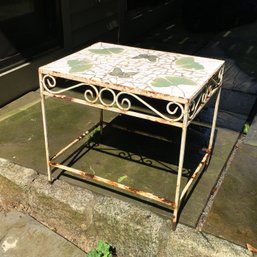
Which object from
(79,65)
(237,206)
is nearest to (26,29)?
(79,65)

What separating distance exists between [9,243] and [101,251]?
2.44ft

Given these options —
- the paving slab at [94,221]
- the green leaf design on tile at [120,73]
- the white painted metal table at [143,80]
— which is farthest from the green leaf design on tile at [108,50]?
the paving slab at [94,221]

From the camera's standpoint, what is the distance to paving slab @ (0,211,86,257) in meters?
2.70

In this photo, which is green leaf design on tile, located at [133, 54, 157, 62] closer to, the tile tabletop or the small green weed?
the tile tabletop

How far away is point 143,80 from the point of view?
238 cm

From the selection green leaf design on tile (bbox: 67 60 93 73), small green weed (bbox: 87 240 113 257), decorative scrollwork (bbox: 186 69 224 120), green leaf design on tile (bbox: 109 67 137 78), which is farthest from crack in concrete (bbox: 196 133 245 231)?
green leaf design on tile (bbox: 67 60 93 73)

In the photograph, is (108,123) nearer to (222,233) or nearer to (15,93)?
(15,93)

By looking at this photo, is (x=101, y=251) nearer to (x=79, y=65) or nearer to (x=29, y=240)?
(x=29, y=240)

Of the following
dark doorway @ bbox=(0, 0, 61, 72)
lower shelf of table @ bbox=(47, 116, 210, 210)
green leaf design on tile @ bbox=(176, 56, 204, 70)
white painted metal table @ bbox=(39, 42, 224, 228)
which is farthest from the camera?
dark doorway @ bbox=(0, 0, 61, 72)

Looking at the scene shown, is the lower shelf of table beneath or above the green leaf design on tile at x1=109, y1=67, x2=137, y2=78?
beneath

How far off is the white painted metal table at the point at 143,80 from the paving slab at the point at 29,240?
1.40ft

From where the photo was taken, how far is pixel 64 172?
10.1ft

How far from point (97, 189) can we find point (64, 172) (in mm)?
382

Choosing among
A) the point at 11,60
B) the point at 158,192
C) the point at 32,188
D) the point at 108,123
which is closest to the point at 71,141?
the point at 108,123
